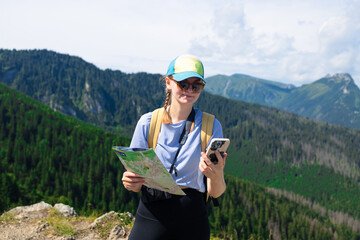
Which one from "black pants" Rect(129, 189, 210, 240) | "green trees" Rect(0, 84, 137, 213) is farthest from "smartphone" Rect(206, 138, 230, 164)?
"green trees" Rect(0, 84, 137, 213)

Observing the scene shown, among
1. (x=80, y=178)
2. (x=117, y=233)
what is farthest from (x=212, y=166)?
(x=80, y=178)

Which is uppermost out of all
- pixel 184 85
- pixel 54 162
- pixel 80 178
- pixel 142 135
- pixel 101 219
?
A: pixel 184 85

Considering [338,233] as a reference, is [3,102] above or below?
above

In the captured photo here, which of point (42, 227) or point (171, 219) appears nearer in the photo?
point (171, 219)

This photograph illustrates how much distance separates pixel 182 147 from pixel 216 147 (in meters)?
0.80

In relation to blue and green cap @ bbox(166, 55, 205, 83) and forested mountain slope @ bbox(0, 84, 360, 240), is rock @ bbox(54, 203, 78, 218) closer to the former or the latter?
blue and green cap @ bbox(166, 55, 205, 83)

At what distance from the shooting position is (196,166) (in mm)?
5336

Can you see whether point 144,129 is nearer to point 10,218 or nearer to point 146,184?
point 146,184

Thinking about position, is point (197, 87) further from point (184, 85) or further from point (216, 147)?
point (216, 147)

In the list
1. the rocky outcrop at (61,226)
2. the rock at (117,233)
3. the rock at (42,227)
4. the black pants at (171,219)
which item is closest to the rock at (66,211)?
the rocky outcrop at (61,226)

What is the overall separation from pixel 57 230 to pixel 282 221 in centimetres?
15402

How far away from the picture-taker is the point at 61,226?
472 inches

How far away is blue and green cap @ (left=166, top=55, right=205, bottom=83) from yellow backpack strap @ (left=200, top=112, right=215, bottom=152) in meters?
0.81

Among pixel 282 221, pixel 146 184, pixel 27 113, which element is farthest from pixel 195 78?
pixel 27 113
